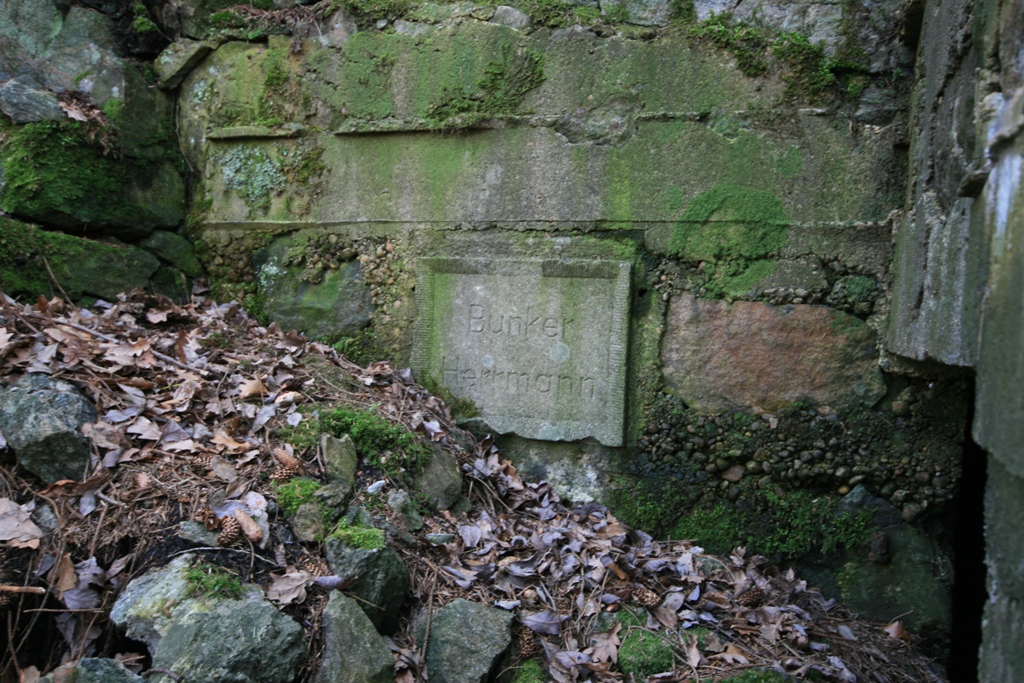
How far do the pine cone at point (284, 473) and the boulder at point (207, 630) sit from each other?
0.46 meters

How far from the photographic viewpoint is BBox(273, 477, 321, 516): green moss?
2.48m

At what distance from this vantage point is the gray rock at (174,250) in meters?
3.96

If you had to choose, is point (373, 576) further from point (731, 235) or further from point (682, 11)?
point (682, 11)

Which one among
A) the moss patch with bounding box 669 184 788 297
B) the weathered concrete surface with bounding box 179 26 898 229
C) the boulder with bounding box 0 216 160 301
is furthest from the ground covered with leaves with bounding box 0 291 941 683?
the moss patch with bounding box 669 184 788 297

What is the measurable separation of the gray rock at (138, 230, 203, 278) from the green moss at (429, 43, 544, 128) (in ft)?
5.37

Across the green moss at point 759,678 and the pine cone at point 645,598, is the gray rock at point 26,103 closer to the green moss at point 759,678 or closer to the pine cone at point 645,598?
the pine cone at point 645,598

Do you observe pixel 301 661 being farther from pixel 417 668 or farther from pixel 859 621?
pixel 859 621

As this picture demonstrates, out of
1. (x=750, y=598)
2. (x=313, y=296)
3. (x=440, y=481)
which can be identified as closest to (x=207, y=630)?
(x=440, y=481)

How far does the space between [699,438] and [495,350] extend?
1014 mm

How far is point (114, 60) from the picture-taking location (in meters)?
3.94

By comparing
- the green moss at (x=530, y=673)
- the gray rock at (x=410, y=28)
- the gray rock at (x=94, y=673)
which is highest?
the gray rock at (x=410, y=28)

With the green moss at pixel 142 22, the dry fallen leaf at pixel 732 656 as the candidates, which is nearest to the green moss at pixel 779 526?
the dry fallen leaf at pixel 732 656

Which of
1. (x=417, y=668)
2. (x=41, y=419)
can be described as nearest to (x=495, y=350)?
(x=417, y=668)

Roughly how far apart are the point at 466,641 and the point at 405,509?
1.91ft
